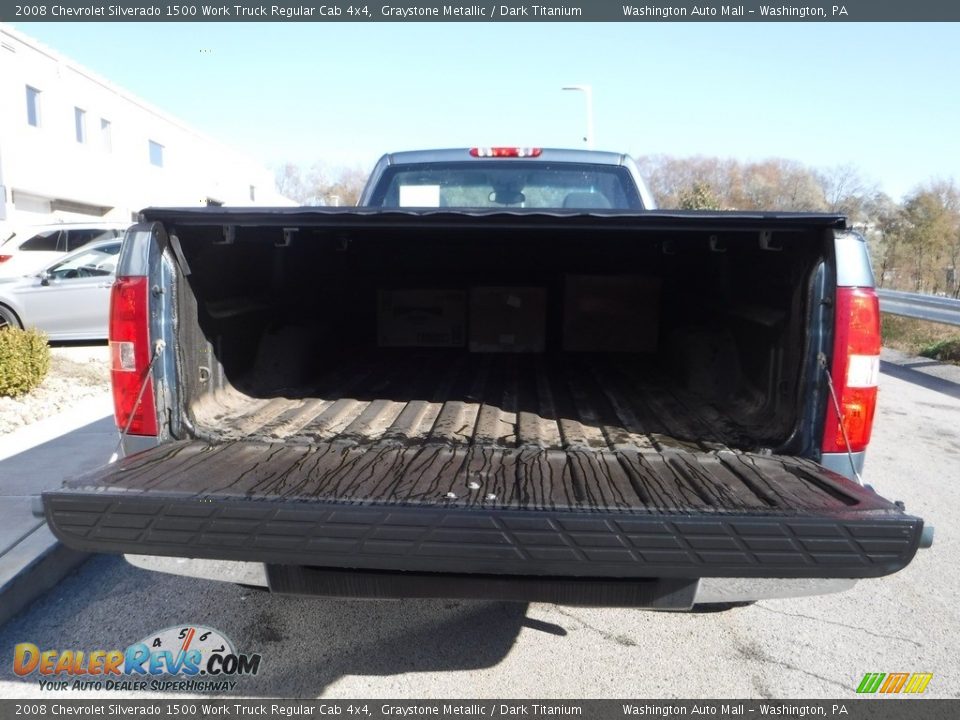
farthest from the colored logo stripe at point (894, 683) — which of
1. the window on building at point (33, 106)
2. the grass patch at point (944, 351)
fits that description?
the window on building at point (33, 106)

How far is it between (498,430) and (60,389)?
6265 millimetres

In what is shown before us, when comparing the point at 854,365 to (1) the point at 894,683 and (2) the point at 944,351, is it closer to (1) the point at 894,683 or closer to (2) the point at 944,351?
(1) the point at 894,683

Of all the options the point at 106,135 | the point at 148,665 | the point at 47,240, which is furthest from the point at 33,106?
the point at 148,665

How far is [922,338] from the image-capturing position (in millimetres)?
12703

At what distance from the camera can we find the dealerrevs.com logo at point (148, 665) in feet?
9.39

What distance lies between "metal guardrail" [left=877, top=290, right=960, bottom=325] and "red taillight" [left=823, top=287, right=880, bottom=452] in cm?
805

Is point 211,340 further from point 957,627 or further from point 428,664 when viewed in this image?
point 957,627

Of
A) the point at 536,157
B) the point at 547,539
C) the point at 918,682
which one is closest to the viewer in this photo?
the point at 547,539

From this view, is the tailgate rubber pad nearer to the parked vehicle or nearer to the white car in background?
the parked vehicle

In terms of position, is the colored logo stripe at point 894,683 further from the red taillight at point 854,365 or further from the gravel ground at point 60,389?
the gravel ground at point 60,389

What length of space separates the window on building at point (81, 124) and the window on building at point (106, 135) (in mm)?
1064

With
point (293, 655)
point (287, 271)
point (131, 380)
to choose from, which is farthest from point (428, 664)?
point (287, 271)

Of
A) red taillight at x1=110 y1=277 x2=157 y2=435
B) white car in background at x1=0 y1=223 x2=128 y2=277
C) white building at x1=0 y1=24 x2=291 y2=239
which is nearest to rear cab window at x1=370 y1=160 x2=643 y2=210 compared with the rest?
red taillight at x1=110 y1=277 x2=157 y2=435

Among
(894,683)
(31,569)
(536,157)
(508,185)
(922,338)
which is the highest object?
(536,157)
